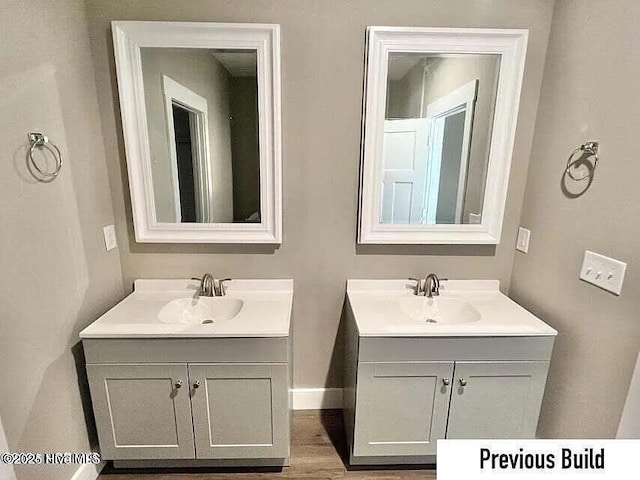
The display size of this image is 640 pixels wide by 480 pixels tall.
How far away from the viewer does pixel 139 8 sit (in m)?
1.46

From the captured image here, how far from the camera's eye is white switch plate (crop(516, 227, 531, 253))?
5.47 feet

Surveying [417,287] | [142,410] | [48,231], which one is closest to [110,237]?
[48,231]

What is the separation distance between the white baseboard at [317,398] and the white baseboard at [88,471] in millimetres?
997

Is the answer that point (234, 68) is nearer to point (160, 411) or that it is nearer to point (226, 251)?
point (226, 251)

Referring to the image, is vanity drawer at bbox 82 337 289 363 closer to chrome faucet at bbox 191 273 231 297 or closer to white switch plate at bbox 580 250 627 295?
chrome faucet at bbox 191 273 231 297

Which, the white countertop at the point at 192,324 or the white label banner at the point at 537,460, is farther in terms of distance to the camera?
the white countertop at the point at 192,324

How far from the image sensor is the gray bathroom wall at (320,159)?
1.49 metres

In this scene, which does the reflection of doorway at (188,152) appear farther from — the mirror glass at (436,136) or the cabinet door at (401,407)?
the cabinet door at (401,407)

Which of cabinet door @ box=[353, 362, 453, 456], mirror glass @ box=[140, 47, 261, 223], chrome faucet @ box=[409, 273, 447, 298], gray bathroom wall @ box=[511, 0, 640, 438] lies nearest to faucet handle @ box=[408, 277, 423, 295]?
chrome faucet @ box=[409, 273, 447, 298]

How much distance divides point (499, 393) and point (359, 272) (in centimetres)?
84

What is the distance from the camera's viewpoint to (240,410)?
1446 millimetres

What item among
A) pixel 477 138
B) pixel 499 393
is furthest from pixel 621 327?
pixel 477 138

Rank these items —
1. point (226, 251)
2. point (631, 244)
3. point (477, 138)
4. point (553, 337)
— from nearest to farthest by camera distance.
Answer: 1. point (631, 244)
2. point (553, 337)
3. point (477, 138)
4. point (226, 251)

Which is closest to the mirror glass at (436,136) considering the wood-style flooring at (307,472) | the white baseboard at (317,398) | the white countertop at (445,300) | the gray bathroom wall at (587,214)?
the gray bathroom wall at (587,214)
